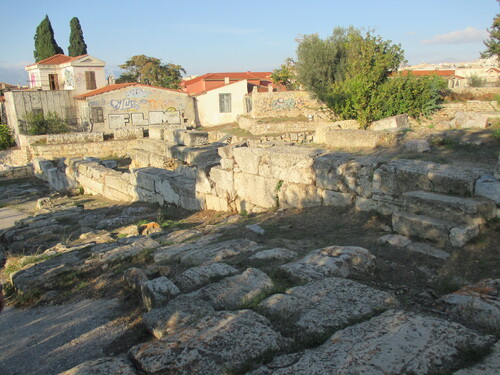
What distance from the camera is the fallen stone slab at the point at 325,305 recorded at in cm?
305

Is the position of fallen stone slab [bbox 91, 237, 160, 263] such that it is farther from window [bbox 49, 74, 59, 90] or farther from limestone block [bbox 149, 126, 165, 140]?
window [bbox 49, 74, 59, 90]

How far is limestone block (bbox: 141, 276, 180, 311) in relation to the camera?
385cm

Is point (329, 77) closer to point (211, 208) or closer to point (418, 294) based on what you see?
point (211, 208)

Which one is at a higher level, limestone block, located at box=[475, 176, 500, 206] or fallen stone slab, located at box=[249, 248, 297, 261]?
limestone block, located at box=[475, 176, 500, 206]

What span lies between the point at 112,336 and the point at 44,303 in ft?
5.67

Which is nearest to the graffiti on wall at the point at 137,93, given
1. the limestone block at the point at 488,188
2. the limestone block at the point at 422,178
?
the limestone block at the point at 422,178

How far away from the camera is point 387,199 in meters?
5.92

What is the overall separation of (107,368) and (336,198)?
4.75m

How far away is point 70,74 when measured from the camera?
32.6 m

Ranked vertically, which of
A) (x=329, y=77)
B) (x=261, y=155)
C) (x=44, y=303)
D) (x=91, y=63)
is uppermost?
(x=91, y=63)

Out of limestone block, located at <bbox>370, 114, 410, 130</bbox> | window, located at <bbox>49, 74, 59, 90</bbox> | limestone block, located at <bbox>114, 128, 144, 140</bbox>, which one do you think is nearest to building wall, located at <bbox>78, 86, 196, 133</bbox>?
window, located at <bbox>49, 74, 59, 90</bbox>

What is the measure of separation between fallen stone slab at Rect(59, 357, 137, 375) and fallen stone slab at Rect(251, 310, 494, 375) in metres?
0.85

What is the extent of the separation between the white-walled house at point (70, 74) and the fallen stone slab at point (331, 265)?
32.0 metres

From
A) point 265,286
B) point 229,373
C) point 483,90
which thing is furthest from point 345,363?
point 483,90
